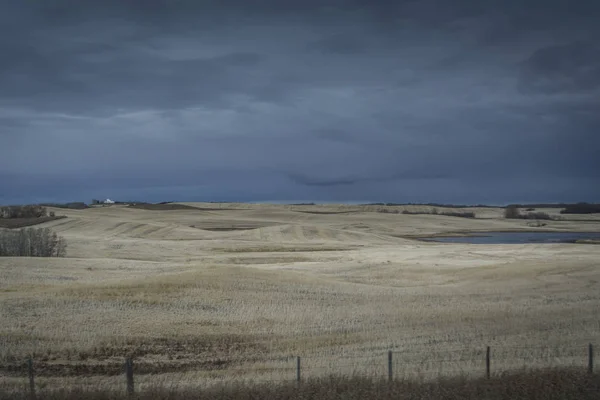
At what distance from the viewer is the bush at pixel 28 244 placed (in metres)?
57.1

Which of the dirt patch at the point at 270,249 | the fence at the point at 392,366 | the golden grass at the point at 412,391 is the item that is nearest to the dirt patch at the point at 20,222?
the dirt patch at the point at 270,249

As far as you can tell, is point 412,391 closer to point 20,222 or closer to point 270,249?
point 270,249

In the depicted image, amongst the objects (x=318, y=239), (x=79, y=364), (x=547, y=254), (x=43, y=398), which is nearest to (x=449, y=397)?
(x=43, y=398)

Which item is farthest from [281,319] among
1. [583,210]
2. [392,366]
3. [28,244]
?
[583,210]

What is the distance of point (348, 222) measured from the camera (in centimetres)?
12256

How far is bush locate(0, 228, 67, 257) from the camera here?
57094mm

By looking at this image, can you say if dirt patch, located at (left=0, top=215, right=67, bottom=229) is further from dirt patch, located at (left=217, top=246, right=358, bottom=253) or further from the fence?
the fence

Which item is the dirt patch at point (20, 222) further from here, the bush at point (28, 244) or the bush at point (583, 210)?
the bush at point (583, 210)

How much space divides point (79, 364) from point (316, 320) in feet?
33.2

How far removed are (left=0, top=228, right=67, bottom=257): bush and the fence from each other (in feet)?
137

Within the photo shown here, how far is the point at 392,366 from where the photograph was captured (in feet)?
59.7

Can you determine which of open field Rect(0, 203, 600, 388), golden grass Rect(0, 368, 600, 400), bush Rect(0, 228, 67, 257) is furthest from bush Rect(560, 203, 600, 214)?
golden grass Rect(0, 368, 600, 400)

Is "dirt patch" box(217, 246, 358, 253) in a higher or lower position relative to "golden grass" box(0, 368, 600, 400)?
lower

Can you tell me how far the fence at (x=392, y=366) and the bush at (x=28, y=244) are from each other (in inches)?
1644
